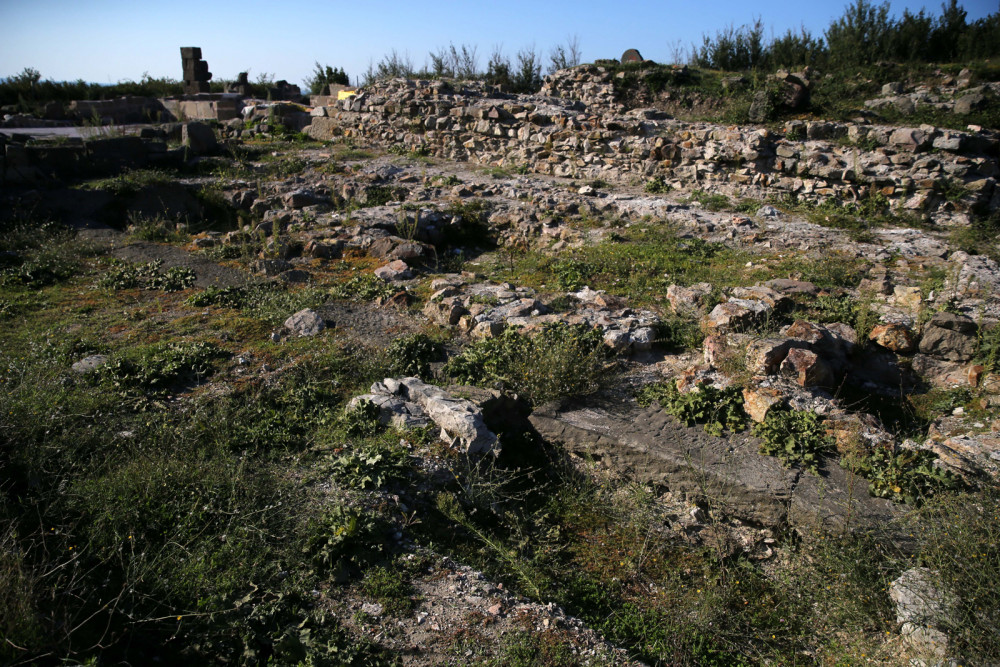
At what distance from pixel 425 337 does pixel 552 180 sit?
6458mm

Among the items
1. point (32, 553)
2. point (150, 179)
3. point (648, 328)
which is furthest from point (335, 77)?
point (32, 553)

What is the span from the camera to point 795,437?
4406 millimetres

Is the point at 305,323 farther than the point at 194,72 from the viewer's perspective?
No

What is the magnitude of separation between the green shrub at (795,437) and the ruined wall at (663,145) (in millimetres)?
6563

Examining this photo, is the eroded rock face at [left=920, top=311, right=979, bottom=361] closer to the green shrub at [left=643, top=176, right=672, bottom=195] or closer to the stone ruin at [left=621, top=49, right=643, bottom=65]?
the green shrub at [left=643, top=176, right=672, bottom=195]

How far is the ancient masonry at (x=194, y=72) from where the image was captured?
2145 cm

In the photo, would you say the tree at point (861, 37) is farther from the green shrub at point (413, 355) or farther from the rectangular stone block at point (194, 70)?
the rectangular stone block at point (194, 70)

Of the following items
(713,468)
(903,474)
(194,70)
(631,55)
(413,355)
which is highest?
(194,70)

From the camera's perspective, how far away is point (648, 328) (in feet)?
19.3

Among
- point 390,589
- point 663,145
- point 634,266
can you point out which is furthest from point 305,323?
point 663,145

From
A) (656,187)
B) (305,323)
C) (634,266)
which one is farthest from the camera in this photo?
(656,187)

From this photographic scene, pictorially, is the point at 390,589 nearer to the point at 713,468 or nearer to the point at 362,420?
the point at 362,420

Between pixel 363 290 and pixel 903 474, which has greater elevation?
pixel 363 290

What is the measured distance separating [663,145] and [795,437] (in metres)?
7.87
